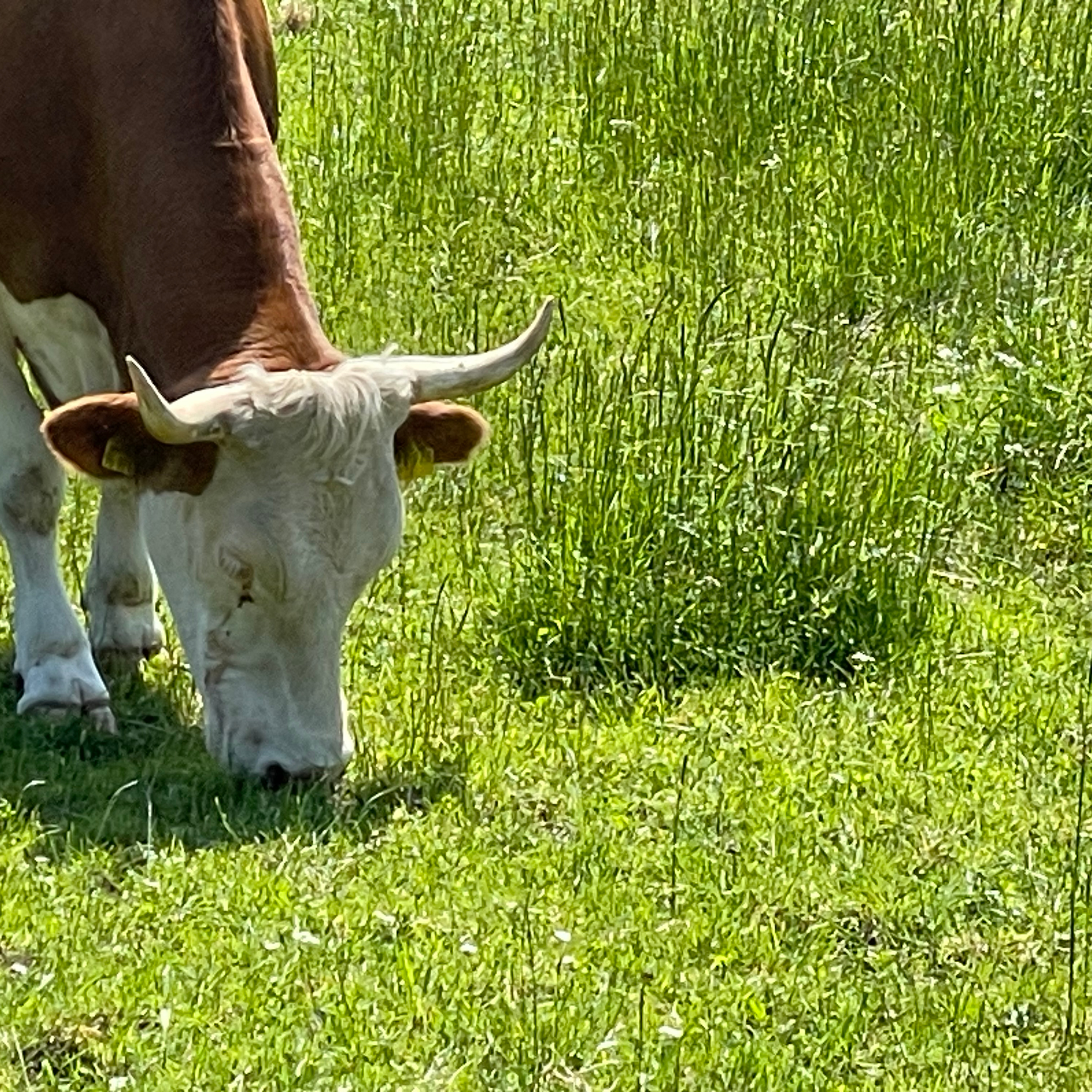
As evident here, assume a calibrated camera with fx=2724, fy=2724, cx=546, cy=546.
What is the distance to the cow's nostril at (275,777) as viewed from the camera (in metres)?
5.60

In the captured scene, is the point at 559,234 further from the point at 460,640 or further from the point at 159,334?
the point at 159,334

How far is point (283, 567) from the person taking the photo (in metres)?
5.51

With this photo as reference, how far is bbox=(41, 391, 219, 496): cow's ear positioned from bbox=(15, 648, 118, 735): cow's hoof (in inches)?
27.7

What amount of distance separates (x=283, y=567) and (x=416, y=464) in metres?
0.47

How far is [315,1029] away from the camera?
4688 mm

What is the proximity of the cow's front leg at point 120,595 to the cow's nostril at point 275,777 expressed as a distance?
104 centimetres

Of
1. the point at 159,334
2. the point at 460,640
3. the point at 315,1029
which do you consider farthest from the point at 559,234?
the point at 315,1029

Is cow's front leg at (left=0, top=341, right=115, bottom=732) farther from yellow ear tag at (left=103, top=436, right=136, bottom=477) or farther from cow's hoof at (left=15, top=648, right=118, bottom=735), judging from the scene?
yellow ear tag at (left=103, top=436, right=136, bottom=477)

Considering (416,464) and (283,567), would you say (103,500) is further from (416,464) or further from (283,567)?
(283,567)

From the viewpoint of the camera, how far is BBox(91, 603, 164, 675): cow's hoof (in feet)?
21.5

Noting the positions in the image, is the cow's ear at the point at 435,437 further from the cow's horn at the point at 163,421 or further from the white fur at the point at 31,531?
the white fur at the point at 31,531

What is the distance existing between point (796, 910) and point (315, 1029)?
110 cm

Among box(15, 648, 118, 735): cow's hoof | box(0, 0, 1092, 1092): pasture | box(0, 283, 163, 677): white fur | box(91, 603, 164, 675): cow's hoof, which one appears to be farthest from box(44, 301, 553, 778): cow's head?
box(91, 603, 164, 675): cow's hoof

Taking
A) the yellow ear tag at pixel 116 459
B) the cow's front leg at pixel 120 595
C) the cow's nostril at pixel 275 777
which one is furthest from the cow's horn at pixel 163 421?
the cow's front leg at pixel 120 595
